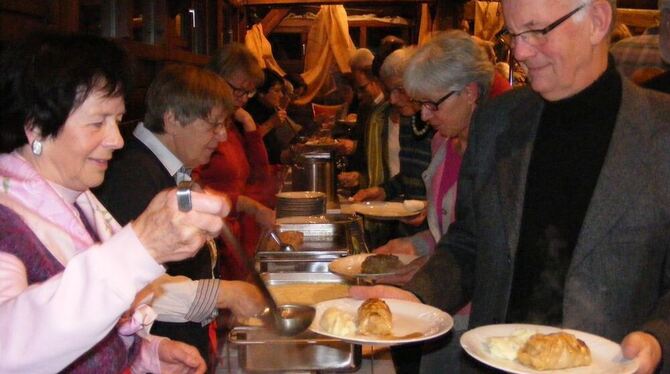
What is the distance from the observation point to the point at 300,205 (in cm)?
333

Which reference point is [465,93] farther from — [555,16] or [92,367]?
[92,367]

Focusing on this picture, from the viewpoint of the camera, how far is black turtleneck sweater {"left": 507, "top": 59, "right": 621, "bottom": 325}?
157 cm

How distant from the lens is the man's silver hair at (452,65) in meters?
2.30

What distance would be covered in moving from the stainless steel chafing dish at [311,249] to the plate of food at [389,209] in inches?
12.2

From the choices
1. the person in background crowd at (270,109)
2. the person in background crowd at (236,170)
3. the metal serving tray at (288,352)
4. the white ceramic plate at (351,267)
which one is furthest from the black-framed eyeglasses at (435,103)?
the person in background crowd at (270,109)

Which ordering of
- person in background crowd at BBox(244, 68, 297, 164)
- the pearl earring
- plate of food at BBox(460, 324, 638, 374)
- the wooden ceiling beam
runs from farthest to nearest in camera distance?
the wooden ceiling beam, person in background crowd at BBox(244, 68, 297, 164), plate of food at BBox(460, 324, 638, 374), the pearl earring

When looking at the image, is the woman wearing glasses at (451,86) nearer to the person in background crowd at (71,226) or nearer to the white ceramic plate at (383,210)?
the white ceramic plate at (383,210)

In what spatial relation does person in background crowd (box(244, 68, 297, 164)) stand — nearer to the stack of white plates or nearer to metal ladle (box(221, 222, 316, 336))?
the stack of white plates

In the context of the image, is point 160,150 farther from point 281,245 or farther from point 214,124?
point 281,245

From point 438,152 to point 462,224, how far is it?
78cm

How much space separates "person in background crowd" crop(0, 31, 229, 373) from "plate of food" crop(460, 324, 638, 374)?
0.63m

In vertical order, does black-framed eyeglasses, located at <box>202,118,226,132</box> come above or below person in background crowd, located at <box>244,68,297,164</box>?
above

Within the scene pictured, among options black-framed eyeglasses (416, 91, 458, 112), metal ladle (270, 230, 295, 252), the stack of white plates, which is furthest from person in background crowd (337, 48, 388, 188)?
black-framed eyeglasses (416, 91, 458, 112)

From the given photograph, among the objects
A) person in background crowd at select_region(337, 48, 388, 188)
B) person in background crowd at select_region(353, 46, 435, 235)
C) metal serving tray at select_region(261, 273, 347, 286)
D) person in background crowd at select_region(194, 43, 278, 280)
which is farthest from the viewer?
person in background crowd at select_region(337, 48, 388, 188)
